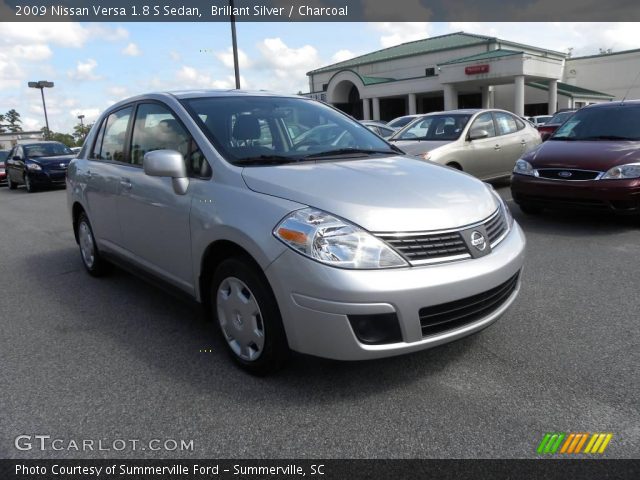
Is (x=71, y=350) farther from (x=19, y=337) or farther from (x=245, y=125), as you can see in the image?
(x=245, y=125)

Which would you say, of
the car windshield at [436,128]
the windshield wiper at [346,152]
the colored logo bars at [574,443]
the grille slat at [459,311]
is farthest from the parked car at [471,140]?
the colored logo bars at [574,443]

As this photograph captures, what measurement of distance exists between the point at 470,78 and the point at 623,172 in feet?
110

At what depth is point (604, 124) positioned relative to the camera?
24.3 ft

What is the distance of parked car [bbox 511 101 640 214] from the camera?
20.3ft

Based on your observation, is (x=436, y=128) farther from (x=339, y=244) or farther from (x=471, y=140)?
(x=339, y=244)

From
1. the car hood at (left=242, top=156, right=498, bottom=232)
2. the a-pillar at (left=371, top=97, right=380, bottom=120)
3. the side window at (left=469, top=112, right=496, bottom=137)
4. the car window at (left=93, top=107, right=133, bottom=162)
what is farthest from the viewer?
the a-pillar at (left=371, top=97, right=380, bottom=120)

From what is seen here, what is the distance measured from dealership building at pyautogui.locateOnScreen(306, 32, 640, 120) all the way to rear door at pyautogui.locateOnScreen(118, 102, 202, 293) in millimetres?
34555

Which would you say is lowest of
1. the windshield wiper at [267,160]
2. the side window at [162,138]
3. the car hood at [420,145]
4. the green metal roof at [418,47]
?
the car hood at [420,145]

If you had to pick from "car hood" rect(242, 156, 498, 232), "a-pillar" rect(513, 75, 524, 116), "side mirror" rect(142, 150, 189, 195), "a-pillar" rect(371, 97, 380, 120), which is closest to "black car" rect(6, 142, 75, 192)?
"side mirror" rect(142, 150, 189, 195)

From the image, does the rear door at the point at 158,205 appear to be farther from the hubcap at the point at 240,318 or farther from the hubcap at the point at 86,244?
the hubcap at the point at 86,244

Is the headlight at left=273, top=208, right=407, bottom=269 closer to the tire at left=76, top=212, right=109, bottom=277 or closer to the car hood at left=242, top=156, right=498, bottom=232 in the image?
the car hood at left=242, top=156, right=498, bottom=232

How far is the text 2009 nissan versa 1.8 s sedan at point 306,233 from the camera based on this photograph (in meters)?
2.62

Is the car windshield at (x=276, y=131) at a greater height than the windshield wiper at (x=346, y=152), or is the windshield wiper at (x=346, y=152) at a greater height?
the car windshield at (x=276, y=131)

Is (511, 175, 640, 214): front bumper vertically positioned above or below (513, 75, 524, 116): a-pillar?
below
